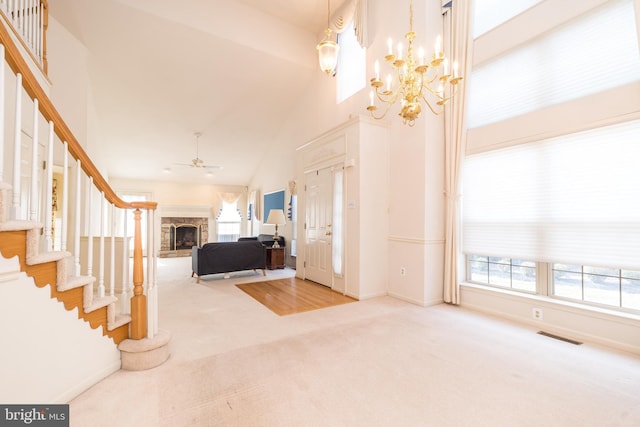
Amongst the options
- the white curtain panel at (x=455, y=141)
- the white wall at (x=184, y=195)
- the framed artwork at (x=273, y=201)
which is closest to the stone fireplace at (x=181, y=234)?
the white wall at (x=184, y=195)

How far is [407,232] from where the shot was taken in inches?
167

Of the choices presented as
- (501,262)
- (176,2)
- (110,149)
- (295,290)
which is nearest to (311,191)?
(295,290)

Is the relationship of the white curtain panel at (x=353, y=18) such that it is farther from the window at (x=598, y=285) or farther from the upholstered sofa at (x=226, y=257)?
the window at (x=598, y=285)

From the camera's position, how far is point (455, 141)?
3.93 metres

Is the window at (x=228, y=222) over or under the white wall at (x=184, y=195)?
under

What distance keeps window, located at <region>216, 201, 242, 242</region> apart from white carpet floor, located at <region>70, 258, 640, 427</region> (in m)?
7.55

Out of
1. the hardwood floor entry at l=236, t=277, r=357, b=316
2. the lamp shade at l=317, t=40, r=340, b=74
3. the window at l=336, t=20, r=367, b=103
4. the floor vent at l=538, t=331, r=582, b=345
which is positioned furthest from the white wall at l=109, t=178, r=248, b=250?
the floor vent at l=538, t=331, r=582, b=345

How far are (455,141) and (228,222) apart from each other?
8746 millimetres

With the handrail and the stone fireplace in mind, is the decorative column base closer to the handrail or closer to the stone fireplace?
the handrail

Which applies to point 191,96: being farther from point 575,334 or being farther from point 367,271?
point 575,334

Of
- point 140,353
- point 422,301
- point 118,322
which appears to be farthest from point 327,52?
point 140,353

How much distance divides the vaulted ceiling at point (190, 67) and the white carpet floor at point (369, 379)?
4.74m

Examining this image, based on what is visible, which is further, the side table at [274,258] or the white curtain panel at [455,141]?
the side table at [274,258]

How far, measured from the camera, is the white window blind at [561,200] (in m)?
2.63
